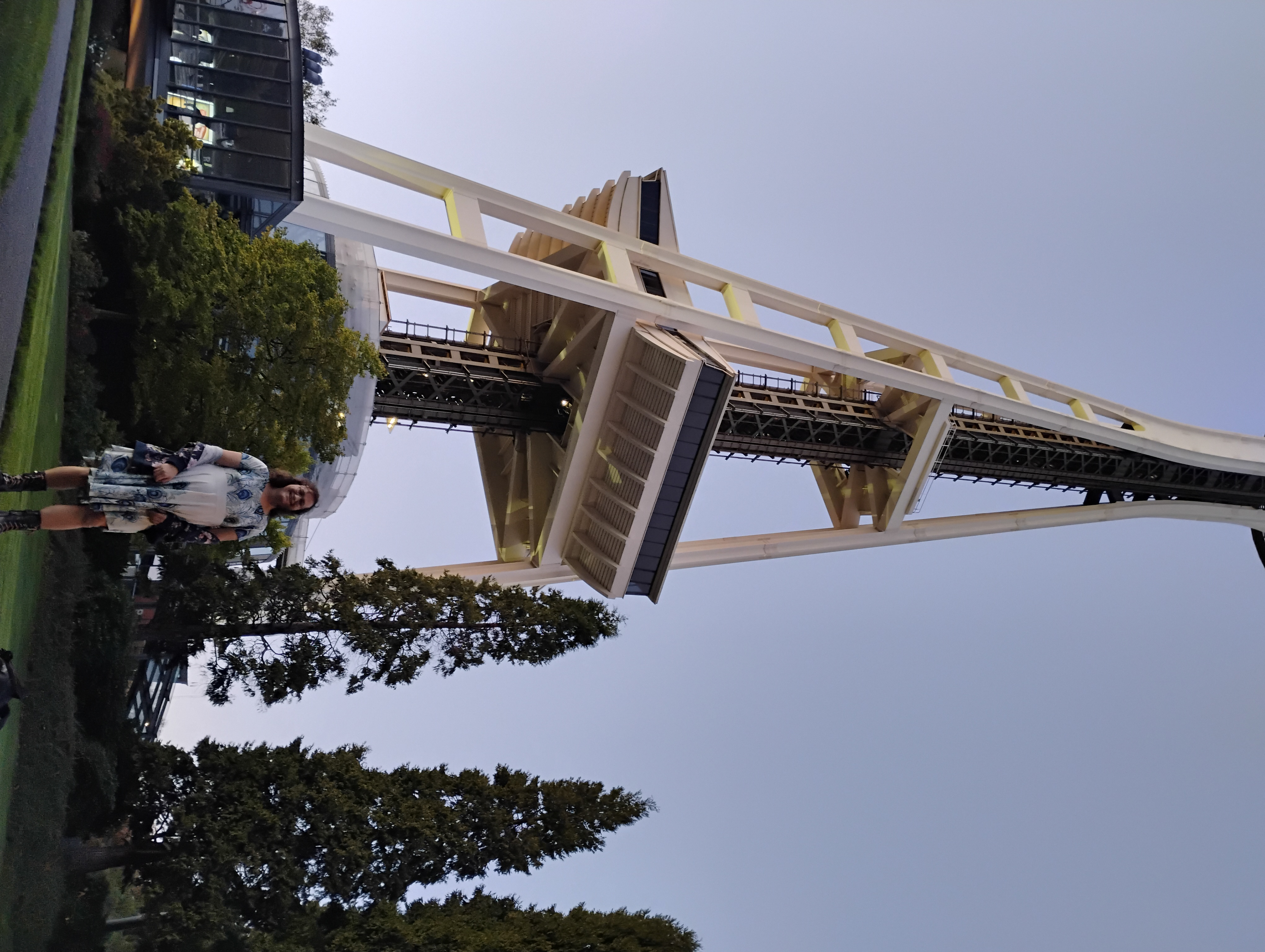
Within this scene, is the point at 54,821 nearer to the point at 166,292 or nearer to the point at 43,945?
the point at 43,945

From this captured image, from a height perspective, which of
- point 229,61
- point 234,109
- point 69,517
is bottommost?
point 69,517

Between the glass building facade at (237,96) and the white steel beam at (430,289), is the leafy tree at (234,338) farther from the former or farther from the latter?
the white steel beam at (430,289)

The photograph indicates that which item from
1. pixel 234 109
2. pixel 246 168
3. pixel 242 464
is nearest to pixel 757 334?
pixel 246 168

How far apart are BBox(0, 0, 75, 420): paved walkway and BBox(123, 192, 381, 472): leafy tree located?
126 inches

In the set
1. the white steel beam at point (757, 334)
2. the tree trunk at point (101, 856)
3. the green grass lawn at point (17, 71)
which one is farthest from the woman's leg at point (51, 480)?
the white steel beam at point (757, 334)

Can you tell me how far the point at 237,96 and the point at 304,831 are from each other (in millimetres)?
15602

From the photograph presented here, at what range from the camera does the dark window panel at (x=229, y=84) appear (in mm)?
23000

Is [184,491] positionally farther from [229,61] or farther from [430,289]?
[430,289]

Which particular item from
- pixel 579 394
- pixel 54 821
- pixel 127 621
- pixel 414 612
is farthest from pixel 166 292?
pixel 579 394

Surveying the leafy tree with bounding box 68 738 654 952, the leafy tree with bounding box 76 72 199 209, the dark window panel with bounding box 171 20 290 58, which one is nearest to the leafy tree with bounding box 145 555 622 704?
the leafy tree with bounding box 68 738 654 952

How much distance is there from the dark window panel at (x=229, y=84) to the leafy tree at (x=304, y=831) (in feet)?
45.7

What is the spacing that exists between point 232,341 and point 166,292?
2.17 metres

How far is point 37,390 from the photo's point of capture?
15.1 meters

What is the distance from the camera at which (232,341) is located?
20984mm
